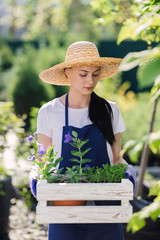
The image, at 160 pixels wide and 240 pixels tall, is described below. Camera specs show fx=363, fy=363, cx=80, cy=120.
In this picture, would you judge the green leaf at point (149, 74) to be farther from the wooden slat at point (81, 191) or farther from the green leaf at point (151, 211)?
the wooden slat at point (81, 191)

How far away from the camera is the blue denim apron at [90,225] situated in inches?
73.9

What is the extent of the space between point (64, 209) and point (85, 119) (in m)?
0.70

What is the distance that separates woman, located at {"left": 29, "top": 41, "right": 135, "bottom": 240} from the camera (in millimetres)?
1948

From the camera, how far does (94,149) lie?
6.59 ft

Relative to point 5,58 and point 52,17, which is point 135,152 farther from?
point 52,17

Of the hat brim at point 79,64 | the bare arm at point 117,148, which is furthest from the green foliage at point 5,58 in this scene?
the bare arm at point 117,148

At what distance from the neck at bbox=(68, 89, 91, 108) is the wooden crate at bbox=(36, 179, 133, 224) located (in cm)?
71

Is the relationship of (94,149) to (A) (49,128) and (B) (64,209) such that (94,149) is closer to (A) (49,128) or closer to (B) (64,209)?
(A) (49,128)

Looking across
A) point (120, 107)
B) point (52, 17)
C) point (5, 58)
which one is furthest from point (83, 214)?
point (52, 17)

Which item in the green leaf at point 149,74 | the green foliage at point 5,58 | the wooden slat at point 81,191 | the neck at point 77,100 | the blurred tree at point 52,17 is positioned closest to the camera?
the green leaf at point 149,74

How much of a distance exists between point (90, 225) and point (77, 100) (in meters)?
0.70

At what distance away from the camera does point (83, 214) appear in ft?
4.89

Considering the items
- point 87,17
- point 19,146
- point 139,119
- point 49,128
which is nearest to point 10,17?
point 87,17

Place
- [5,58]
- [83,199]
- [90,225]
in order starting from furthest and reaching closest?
[5,58], [90,225], [83,199]
